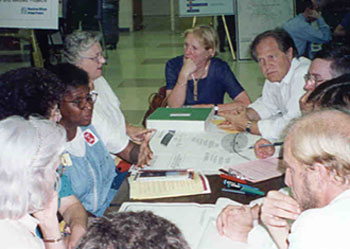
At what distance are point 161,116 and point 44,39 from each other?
4.56 m

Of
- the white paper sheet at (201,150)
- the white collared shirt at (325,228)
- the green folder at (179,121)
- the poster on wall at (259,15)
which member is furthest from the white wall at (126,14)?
the white collared shirt at (325,228)

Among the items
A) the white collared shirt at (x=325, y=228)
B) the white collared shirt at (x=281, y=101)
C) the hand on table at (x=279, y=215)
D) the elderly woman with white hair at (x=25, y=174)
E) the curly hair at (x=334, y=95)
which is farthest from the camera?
the white collared shirt at (x=281, y=101)

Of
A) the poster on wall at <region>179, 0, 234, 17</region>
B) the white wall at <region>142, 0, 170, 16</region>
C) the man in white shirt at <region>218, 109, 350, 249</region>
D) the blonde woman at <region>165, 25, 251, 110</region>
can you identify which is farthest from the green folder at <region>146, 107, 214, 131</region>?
the white wall at <region>142, 0, 170, 16</region>

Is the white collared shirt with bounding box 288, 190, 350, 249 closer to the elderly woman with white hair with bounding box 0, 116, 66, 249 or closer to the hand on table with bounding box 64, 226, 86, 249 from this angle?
the elderly woman with white hair with bounding box 0, 116, 66, 249

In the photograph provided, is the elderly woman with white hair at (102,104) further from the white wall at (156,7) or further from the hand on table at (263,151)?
the white wall at (156,7)

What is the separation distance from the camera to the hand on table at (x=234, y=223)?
148cm

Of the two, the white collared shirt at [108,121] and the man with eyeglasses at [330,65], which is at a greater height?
the man with eyeglasses at [330,65]

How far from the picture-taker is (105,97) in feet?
9.55

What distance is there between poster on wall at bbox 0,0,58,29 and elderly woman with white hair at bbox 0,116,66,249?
58.3 inches

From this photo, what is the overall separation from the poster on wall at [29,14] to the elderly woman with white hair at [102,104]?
19 centimetres

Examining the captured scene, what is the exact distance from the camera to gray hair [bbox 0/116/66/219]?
125 centimetres

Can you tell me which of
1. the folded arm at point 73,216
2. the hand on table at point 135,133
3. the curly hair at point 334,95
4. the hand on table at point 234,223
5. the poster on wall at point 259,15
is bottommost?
the folded arm at point 73,216

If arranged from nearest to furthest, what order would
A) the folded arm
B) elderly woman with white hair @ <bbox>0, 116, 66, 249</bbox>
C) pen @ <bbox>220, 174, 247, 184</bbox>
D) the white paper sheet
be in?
elderly woman with white hair @ <bbox>0, 116, 66, 249</bbox> < the folded arm < pen @ <bbox>220, 174, 247, 184</bbox> < the white paper sheet

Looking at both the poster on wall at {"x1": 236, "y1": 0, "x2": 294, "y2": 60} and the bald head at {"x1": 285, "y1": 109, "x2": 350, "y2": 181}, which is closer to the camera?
the bald head at {"x1": 285, "y1": 109, "x2": 350, "y2": 181}
